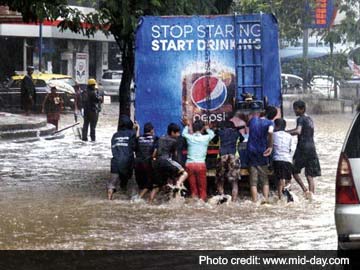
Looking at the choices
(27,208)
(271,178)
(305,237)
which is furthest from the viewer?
(271,178)

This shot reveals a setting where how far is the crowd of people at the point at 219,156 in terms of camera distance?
12836 millimetres

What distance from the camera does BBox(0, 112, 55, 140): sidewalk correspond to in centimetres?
2353

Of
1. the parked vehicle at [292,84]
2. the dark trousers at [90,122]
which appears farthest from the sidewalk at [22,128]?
the parked vehicle at [292,84]

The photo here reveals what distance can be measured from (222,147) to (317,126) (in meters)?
17.0

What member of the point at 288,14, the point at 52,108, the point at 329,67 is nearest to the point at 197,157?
the point at 52,108

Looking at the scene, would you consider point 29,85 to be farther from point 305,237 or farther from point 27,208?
point 305,237

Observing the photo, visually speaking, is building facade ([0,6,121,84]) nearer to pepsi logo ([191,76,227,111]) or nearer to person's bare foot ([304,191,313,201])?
pepsi logo ([191,76,227,111])

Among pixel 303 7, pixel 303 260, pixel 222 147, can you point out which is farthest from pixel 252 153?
pixel 303 7

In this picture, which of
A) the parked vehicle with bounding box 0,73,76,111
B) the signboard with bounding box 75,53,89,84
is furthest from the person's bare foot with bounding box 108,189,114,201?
the signboard with bounding box 75,53,89,84

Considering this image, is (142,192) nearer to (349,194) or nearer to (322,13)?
(349,194)

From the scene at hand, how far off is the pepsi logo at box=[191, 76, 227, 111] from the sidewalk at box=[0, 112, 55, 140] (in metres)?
10.7

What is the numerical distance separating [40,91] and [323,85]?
19.2m

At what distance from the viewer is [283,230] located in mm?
10711

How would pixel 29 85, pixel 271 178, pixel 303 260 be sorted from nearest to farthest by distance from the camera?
1. pixel 303 260
2. pixel 271 178
3. pixel 29 85
